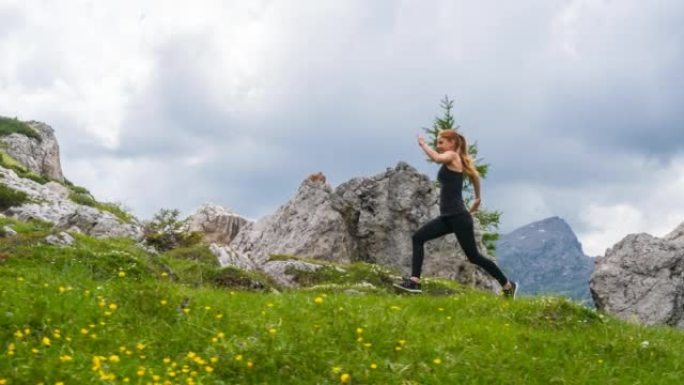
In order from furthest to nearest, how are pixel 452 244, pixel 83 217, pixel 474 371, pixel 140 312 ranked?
pixel 452 244 → pixel 83 217 → pixel 140 312 → pixel 474 371

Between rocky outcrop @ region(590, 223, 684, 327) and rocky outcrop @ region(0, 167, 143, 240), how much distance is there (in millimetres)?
19654

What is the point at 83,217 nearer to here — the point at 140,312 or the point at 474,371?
the point at 140,312

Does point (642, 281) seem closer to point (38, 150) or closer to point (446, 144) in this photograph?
point (446, 144)

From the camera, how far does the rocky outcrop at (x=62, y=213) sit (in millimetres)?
34594

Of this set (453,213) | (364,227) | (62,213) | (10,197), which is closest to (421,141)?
(453,213)

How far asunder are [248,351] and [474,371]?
10.2 feet

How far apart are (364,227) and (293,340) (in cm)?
3024

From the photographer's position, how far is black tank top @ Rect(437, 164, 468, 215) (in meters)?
17.4

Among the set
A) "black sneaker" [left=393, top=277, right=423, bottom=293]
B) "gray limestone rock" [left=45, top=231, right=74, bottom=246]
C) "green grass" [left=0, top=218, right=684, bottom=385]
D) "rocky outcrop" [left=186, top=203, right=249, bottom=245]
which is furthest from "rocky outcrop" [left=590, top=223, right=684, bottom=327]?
"rocky outcrop" [left=186, top=203, right=249, bottom=245]

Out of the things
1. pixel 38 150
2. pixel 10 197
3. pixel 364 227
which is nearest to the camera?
pixel 364 227

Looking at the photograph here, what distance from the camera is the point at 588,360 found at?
40.1ft

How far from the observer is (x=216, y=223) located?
49375 mm

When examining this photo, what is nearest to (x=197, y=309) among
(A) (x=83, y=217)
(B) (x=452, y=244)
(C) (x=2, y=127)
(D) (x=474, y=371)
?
(D) (x=474, y=371)

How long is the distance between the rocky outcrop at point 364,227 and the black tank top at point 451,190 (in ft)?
69.6
